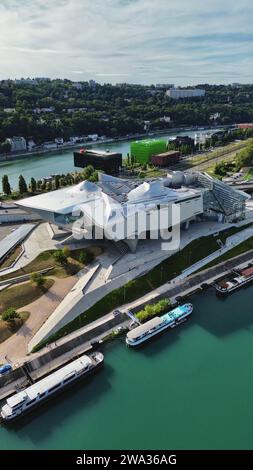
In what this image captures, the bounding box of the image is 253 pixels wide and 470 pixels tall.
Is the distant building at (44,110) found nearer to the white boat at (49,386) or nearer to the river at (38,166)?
the river at (38,166)

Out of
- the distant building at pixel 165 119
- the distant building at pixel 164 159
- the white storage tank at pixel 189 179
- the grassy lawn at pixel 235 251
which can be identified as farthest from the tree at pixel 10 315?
the distant building at pixel 165 119

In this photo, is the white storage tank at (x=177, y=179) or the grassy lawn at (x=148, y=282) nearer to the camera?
the grassy lawn at (x=148, y=282)

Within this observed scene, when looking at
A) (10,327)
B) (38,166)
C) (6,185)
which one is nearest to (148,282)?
(10,327)

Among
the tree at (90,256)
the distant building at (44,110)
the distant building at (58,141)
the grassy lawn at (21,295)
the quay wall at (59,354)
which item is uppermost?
the distant building at (44,110)

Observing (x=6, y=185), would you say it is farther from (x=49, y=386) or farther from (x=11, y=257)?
(x=49, y=386)

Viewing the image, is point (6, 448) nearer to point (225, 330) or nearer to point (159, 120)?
point (225, 330)

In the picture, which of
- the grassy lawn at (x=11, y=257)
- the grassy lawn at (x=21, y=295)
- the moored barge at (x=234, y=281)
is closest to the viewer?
the grassy lawn at (x=21, y=295)
